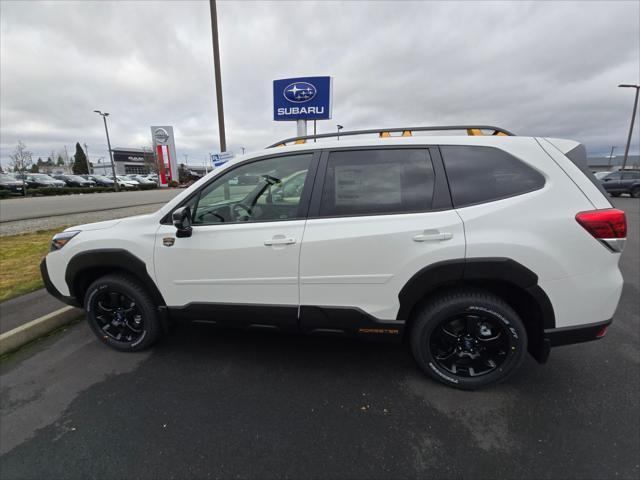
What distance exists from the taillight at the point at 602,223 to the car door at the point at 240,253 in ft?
5.85

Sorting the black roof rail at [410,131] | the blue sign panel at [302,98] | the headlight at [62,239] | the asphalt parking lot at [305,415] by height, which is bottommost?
the asphalt parking lot at [305,415]

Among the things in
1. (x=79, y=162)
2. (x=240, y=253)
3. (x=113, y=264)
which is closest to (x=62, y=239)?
(x=113, y=264)

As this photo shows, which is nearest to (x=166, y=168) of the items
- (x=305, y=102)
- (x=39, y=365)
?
(x=305, y=102)

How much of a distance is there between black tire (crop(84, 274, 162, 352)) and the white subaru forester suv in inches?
1.3

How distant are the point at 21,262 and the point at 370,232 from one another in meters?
6.22

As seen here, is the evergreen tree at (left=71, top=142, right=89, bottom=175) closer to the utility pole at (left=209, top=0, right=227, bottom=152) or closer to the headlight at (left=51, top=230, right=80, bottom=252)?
the utility pole at (left=209, top=0, right=227, bottom=152)

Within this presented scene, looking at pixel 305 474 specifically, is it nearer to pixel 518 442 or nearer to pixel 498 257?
pixel 518 442

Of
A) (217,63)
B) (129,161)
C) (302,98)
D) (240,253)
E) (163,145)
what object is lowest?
(240,253)

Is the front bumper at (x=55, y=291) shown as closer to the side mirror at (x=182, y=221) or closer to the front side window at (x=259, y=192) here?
the side mirror at (x=182, y=221)

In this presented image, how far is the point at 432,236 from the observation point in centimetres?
203

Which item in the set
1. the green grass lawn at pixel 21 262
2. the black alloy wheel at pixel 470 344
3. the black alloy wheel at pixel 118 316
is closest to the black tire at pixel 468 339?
the black alloy wheel at pixel 470 344

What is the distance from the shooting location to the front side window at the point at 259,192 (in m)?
Answer: 2.41

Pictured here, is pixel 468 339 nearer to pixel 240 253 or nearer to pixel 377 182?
pixel 377 182

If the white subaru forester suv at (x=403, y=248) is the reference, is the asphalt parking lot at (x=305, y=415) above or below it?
below
